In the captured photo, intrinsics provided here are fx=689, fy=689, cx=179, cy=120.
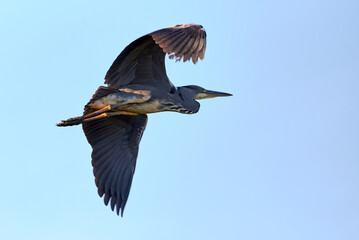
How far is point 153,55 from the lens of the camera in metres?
9.45

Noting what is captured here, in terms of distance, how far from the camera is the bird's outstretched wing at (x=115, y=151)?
393 inches

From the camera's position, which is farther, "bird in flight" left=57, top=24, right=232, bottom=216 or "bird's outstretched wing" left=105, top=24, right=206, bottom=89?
"bird in flight" left=57, top=24, right=232, bottom=216

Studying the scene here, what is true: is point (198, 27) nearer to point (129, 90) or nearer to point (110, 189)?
point (129, 90)

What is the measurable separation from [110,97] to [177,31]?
67.9 inches

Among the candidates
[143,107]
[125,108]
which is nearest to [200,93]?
[143,107]

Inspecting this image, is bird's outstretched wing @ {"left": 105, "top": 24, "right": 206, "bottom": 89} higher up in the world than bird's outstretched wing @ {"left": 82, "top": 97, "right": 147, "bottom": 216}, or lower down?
higher up

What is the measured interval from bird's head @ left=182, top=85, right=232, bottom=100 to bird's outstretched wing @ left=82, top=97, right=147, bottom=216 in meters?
0.89

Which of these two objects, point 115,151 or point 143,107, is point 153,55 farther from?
point 115,151

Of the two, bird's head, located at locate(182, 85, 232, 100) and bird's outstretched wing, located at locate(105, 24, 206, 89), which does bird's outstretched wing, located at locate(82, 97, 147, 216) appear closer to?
bird's outstretched wing, located at locate(105, 24, 206, 89)

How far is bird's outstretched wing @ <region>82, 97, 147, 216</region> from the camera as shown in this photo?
999cm

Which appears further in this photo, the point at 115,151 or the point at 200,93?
the point at 200,93

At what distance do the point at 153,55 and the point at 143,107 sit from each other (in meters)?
0.82

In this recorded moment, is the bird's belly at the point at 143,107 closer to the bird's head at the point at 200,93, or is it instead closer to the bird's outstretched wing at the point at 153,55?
the bird's outstretched wing at the point at 153,55

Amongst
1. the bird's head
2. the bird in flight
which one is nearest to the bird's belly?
the bird in flight
